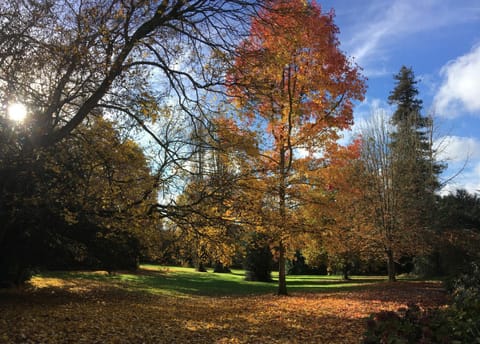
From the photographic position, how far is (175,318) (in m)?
9.05

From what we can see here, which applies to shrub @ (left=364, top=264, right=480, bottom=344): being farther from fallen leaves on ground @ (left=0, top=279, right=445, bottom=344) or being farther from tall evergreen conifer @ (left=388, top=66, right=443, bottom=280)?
tall evergreen conifer @ (left=388, top=66, right=443, bottom=280)

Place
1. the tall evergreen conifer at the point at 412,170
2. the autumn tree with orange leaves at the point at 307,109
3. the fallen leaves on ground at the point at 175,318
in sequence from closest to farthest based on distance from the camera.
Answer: the fallen leaves on ground at the point at 175,318 → the autumn tree with orange leaves at the point at 307,109 → the tall evergreen conifer at the point at 412,170

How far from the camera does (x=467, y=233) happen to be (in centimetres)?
2056

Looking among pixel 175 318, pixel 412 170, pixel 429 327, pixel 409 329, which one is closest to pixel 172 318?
pixel 175 318

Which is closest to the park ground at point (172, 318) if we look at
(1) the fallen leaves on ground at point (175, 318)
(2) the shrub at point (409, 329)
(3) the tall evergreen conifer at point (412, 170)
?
(1) the fallen leaves on ground at point (175, 318)

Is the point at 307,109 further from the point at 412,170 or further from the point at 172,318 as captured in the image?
the point at 412,170

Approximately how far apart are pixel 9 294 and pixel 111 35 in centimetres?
818

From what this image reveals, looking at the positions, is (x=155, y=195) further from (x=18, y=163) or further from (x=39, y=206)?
(x=18, y=163)

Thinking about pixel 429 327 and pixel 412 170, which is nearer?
pixel 429 327

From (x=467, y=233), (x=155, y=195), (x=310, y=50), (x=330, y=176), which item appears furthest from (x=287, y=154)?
(x=467, y=233)

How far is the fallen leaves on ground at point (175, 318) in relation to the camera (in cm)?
686

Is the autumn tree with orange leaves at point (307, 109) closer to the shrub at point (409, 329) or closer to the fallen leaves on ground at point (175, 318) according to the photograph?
the fallen leaves on ground at point (175, 318)

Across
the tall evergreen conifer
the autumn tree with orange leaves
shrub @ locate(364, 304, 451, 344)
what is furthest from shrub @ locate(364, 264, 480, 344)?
the tall evergreen conifer

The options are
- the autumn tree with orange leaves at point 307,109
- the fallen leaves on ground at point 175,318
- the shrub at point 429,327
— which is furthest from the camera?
the autumn tree with orange leaves at point 307,109
